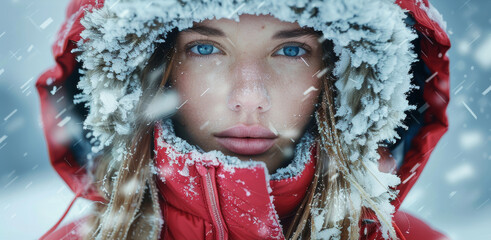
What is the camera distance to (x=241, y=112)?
50.1 inches

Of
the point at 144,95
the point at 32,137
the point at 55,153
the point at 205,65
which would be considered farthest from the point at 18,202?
the point at 205,65

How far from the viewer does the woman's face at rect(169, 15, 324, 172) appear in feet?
4.04

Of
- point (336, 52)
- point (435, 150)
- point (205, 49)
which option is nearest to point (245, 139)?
point (205, 49)

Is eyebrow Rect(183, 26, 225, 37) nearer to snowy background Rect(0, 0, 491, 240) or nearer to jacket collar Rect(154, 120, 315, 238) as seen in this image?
jacket collar Rect(154, 120, 315, 238)

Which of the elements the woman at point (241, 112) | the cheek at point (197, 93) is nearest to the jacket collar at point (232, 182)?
the woman at point (241, 112)

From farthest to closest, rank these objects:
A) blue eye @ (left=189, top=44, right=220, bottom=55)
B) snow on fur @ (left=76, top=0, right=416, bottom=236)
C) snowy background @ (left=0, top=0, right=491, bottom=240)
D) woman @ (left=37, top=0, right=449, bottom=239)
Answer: snowy background @ (left=0, top=0, right=491, bottom=240)
blue eye @ (left=189, top=44, right=220, bottom=55)
woman @ (left=37, top=0, right=449, bottom=239)
snow on fur @ (left=76, top=0, right=416, bottom=236)

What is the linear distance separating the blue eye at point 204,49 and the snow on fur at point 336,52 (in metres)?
0.12

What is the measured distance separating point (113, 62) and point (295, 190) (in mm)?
905

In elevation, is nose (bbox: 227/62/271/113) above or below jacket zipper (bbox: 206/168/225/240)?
above

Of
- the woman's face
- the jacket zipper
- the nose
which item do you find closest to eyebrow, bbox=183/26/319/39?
the woman's face

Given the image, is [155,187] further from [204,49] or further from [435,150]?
[435,150]

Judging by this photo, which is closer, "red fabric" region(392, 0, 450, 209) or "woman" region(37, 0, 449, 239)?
"woman" region(37, 0, 449, 239)

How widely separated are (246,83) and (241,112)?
0.12 meters

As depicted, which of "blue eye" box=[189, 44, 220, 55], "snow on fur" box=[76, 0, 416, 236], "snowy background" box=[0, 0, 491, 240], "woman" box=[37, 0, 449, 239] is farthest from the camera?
"snowy background" box=[0, 0, 491, 240]
